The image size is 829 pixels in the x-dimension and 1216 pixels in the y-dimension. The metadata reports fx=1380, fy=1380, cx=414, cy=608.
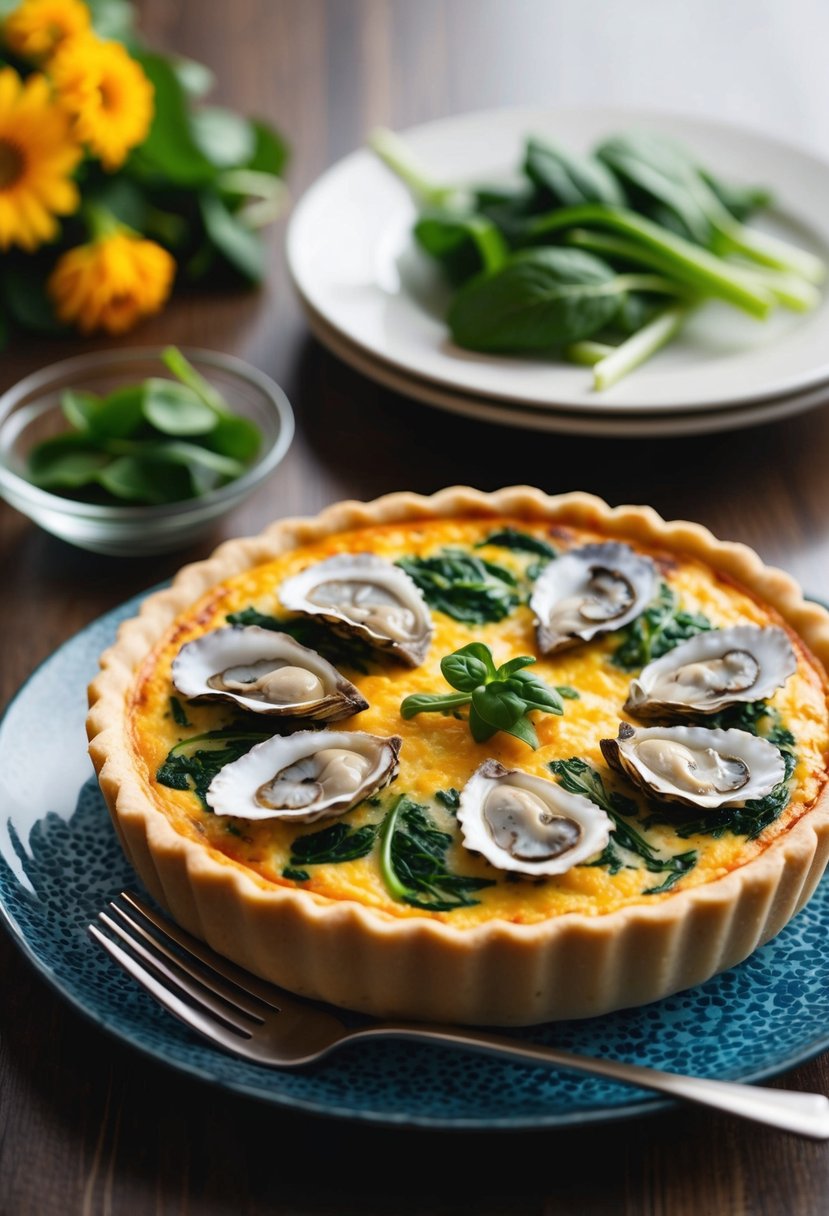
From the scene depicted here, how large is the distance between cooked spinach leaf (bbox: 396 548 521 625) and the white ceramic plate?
0.93m

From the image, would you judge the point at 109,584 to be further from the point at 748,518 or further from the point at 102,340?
the point at 748,518

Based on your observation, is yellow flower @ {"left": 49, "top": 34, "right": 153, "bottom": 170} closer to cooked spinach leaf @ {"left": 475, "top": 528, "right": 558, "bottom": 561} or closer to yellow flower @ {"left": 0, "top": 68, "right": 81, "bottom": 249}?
yellow flower @ {"left": 0, "top": 68, "right": 81, "bottom": 249}

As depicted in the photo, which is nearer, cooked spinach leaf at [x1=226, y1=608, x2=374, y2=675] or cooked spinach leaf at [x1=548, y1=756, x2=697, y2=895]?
cooked spinach leaf at [x1=548, y1=756, x2=697, y2=895]

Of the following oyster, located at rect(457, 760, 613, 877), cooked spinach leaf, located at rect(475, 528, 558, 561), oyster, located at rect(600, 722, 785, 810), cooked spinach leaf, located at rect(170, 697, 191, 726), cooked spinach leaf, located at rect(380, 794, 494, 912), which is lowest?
cooked spinach leaf, located at rect(170, 697, 191, 726)

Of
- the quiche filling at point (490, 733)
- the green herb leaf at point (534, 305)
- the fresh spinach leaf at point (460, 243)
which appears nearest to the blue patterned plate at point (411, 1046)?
the quiche filling at point (490, 733)

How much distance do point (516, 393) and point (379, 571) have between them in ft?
3.88

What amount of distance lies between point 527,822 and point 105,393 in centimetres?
253

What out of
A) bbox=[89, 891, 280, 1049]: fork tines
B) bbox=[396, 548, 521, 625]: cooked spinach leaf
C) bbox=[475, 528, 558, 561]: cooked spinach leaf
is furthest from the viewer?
bbox=[475, 528, 558, 561]: cooked spinach leaf

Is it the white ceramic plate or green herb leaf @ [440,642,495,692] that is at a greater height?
green herb leaf @ [440,642,495,692]

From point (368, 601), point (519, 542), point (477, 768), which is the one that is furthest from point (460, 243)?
point (477, 768)

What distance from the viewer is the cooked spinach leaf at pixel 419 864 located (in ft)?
8.18

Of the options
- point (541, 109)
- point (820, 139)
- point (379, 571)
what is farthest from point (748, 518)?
point (820, 139)

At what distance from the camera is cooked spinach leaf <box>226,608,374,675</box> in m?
2.98

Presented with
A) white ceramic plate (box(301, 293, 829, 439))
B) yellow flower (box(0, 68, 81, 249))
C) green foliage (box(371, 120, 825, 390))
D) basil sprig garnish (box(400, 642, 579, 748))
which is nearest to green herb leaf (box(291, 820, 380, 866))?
basil sprig garnish (box(400, 642, 579, 748))
